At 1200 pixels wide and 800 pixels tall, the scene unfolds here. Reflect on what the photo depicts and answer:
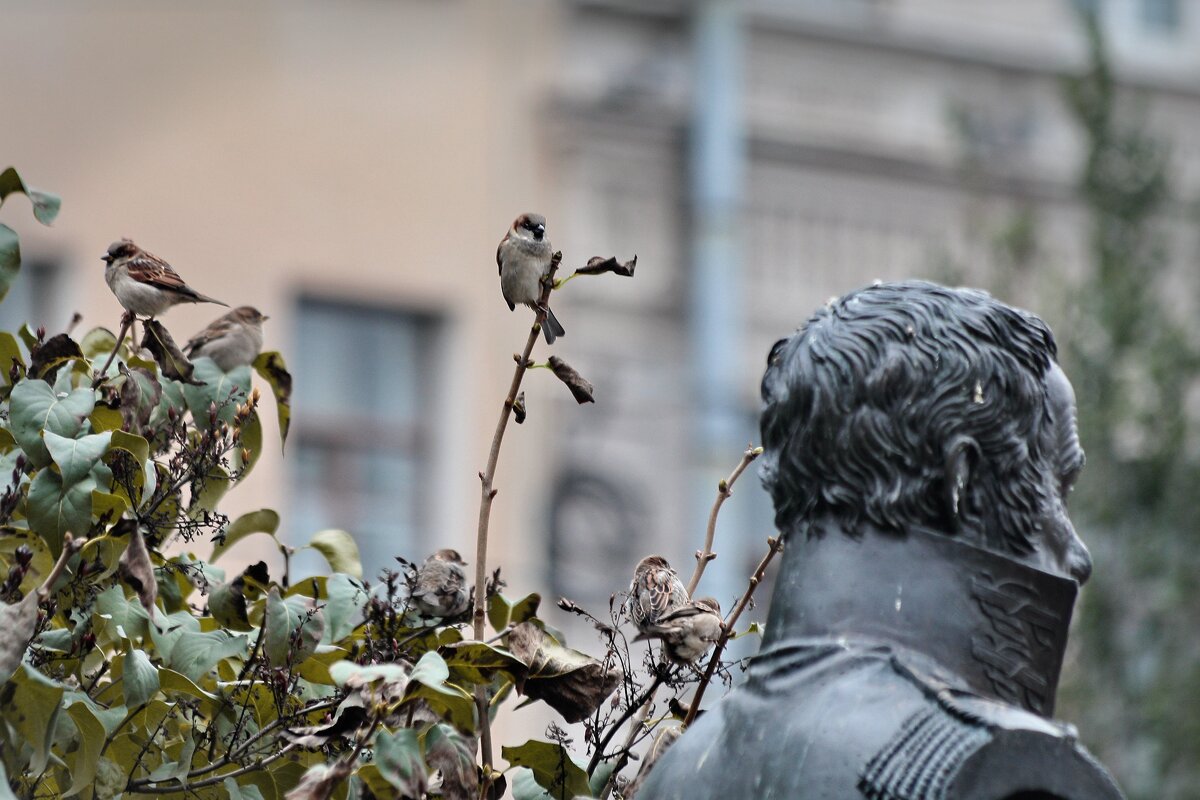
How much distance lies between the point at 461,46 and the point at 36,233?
Result: 2.46m

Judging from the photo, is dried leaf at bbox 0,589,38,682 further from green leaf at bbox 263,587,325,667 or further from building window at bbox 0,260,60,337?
building window at bbox 0,260,60,337

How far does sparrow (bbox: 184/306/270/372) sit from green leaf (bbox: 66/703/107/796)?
64 cm

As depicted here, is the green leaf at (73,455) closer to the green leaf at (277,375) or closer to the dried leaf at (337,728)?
the dried leaf at (337,728)

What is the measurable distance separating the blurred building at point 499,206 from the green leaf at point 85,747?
929 cm

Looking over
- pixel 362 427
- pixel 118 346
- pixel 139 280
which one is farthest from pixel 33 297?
pixel 118 346

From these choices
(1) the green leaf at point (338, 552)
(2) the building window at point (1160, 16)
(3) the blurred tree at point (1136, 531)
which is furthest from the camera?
(2) the building window at point (1160, 16)

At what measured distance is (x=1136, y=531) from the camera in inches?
389

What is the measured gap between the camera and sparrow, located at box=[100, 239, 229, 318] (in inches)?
146

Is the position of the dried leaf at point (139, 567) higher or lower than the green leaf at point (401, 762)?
higher

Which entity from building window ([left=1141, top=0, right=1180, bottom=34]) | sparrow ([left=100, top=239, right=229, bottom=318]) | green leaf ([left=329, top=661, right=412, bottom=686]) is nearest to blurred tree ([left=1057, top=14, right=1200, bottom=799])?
building window ([left=1141, top=0, right=1180, bottom=34])

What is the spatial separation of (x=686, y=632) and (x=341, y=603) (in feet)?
1.54

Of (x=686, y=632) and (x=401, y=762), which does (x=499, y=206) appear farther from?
(x=401, y=762)

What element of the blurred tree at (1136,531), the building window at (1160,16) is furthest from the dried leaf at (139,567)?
the building window at (1160,16)

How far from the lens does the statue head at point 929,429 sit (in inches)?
118
